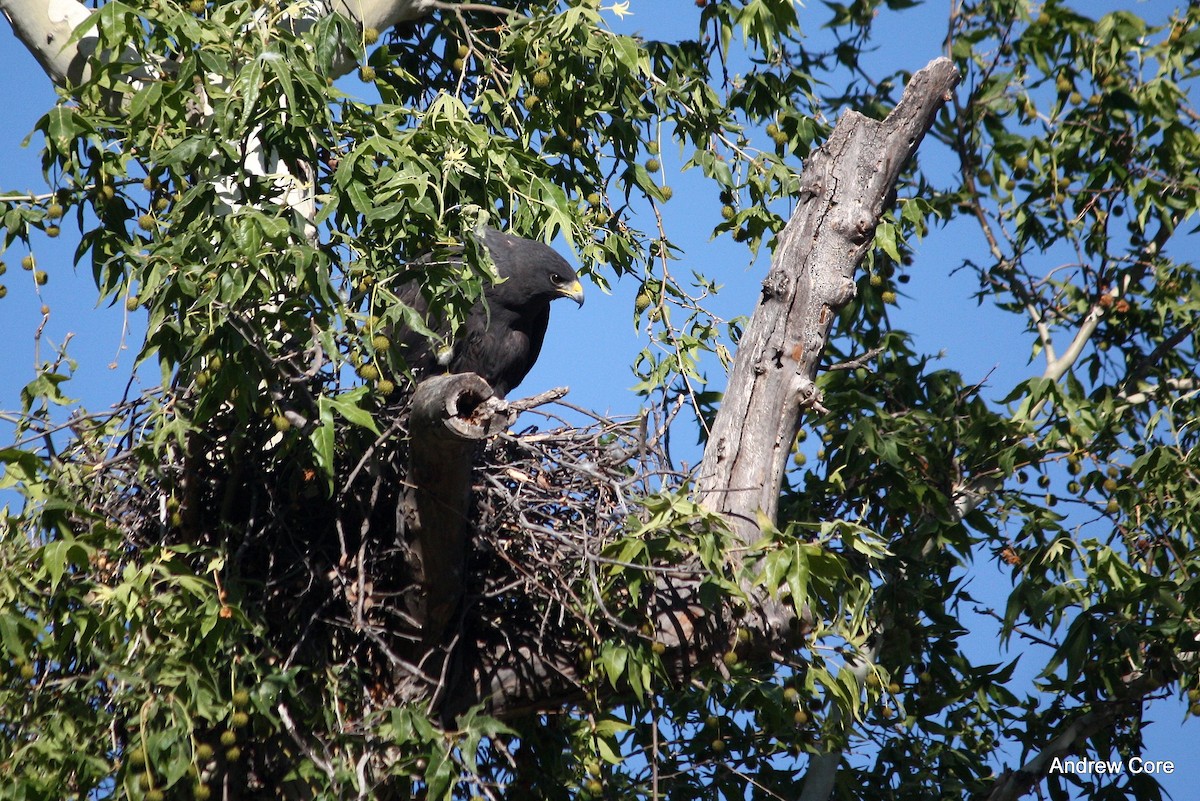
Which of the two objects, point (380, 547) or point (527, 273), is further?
point (527, 273)

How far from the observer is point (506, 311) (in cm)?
682

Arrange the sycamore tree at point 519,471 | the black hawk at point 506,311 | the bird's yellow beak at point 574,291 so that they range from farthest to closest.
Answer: the bird's yellow beak at point 574,291
the black hawk at point 506,311
the sycamore tree at point 519,471

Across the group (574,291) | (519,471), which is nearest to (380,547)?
(519,471)

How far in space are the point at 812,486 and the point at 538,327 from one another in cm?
177

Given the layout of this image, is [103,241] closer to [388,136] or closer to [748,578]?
[388,136]

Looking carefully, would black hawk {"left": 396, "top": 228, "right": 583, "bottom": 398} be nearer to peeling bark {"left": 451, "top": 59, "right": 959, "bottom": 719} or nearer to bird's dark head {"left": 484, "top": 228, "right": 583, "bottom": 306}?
bird's dark head {"left": 484, "top": 228, "right": 583, "bottom": 306}

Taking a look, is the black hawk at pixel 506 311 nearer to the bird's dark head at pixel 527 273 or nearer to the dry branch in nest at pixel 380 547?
the bird's dark head at pixel 527 273

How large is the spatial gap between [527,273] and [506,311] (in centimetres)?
25

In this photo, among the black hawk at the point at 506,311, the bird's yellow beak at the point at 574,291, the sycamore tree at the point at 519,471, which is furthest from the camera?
the bird's yellow beak at the point at 574,291

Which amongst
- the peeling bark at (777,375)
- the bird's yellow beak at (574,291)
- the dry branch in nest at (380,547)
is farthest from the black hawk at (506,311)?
the peeling bark at (777,375)

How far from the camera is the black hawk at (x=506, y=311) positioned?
6551 millimetres

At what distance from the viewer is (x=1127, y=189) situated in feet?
23.7

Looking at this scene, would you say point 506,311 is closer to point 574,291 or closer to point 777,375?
point 574,291

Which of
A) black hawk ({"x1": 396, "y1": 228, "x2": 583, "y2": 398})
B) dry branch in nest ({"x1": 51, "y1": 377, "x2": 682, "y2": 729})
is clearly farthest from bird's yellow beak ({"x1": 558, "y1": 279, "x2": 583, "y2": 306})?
dry branch in nest ({"x1": 51, "y1": 377, "x2": 682, "y2": 729})
